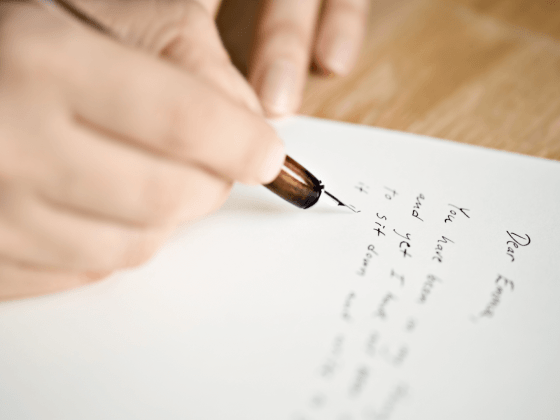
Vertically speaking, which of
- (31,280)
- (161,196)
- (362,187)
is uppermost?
(362,187)

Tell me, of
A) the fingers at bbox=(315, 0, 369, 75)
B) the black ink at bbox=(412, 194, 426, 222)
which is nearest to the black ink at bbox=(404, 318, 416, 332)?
the black ink at bbox=(412, 194, 426, 222)

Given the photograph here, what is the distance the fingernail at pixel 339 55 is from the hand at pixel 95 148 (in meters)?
0.26

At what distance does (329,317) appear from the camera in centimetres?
37

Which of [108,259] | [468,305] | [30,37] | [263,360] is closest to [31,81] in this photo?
[30,37]

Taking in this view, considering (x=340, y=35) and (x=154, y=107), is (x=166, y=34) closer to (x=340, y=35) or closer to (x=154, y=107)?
(x=154, y=107)

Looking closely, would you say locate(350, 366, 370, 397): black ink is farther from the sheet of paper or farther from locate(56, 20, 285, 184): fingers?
locate(56, 20, 285, 184): fingers

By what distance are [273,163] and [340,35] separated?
0.31 metres

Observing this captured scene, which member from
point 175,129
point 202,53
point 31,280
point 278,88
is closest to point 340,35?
point 278,88

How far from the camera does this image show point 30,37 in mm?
291

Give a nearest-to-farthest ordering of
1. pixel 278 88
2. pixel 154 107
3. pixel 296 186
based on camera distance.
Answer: pixel 154 107 < pixel 296 186 < pixel 278 88

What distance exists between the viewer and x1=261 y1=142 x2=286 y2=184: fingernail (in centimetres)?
36

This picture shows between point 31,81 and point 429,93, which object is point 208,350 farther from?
point 429,93

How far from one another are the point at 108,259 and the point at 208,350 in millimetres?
109

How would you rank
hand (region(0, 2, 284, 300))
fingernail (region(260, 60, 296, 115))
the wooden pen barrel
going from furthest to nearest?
fingernail (region(260, 60, 296, 115)) → the wooden pen barrel → hand (region(0, 2, 284, 300))
